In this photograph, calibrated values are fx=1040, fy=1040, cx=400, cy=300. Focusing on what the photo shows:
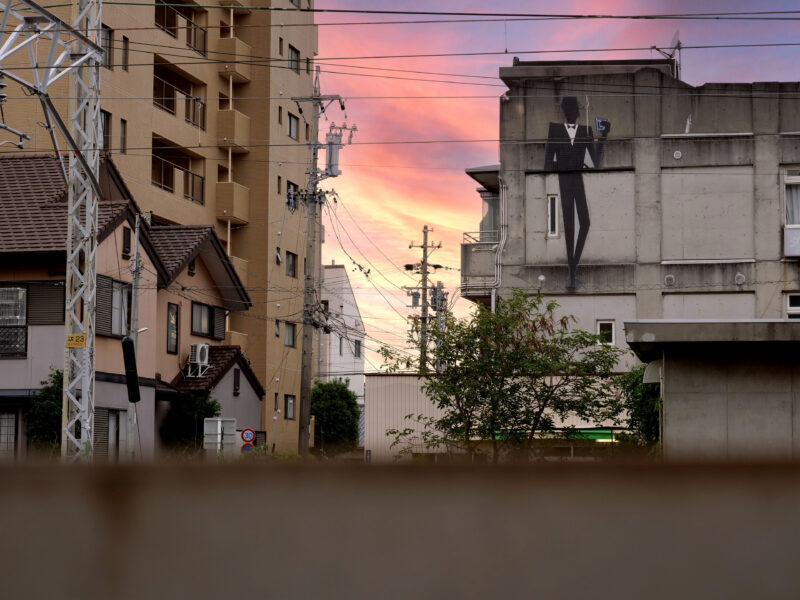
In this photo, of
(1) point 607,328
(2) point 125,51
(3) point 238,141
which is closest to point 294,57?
(3) point 238,141

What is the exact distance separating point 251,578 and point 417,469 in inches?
18.5

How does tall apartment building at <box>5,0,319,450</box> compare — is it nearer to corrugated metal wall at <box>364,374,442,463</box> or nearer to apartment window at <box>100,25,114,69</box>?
apartment window at <box>100,25,114,69</box>

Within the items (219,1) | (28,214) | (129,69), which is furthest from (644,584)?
(219,1)

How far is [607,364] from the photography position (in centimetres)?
2378

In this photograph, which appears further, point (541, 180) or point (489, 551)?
point (541, 180)

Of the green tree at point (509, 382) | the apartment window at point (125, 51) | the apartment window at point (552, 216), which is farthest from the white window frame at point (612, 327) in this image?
the apartment window at point (125, 51)

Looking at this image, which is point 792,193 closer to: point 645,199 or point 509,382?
point 645,199

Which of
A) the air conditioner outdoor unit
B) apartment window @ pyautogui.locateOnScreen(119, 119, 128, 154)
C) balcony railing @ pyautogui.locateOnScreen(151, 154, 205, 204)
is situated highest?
apartment window @ pyautogui.locateOnScreen(119, 119, 128, 154)

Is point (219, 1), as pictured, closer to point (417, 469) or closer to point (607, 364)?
point (607, 364)

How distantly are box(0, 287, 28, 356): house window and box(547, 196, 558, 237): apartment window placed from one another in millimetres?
15413

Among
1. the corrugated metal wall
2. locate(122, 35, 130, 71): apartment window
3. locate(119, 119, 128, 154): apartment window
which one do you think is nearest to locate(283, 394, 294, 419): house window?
locate(119, 119, 128, 154): apartment window

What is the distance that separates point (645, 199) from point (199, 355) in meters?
15.0

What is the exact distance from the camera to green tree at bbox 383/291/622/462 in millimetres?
23391

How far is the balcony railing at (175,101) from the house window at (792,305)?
22.9m
